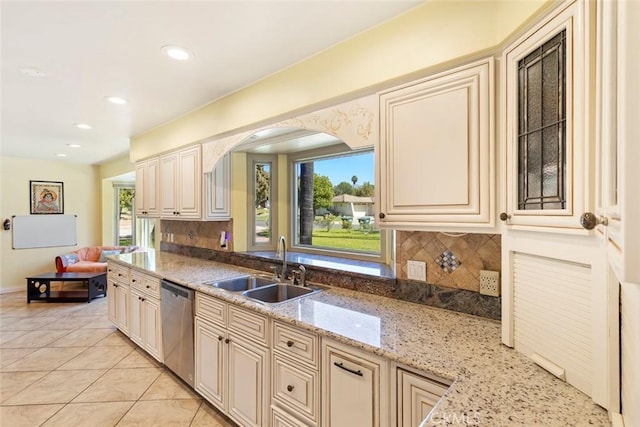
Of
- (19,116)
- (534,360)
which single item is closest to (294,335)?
(534,360)

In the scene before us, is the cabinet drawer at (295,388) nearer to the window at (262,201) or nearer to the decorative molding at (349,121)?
the decorative molding at (349,121)

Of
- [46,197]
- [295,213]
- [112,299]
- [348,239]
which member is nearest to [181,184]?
[295,213]

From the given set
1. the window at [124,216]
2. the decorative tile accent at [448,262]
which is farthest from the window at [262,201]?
the window at [124,216]

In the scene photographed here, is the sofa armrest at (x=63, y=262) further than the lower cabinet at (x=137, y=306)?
Yes

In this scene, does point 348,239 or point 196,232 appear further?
point 196,232

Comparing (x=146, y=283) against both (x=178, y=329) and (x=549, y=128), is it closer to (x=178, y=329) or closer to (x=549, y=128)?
(x=178, y=329)

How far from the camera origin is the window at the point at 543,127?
1.03 m

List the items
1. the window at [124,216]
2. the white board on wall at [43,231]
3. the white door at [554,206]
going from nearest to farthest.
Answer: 1. the white door at [554,206]
2. the white board on wall at [43,231]
3. the window at [124,216]

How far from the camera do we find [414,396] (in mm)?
1214

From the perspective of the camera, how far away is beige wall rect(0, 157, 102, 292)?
5859 mm

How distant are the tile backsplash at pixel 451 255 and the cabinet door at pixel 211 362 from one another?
1.28 meters

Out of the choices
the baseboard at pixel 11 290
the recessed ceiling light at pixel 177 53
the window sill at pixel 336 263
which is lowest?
the baseboard at pixel 11 290

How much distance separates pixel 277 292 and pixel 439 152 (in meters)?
1.58

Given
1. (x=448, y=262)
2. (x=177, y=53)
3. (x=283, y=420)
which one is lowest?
(x=283, y=420)
